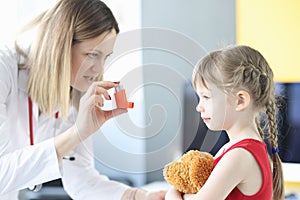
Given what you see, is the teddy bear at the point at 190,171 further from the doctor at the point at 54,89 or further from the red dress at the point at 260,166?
the doctor at the point at 54,89

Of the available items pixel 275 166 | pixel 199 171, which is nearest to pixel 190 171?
pixel 199 171

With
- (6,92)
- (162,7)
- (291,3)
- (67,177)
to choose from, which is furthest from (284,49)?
(6,92)

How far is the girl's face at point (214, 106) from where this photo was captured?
42.7 inches

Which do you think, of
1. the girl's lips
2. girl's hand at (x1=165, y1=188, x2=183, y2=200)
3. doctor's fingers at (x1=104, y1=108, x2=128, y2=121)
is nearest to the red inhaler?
doctor's fingers at (x1=104, y1=108, x2=128, y2=121)

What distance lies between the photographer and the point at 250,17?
2.88 m

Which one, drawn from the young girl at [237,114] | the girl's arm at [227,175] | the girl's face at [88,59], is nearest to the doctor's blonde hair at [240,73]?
the young girl at [237,114]

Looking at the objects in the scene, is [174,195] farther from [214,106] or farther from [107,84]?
[107,84]

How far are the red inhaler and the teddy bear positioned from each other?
0.18m

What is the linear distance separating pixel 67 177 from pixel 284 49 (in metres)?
1.57

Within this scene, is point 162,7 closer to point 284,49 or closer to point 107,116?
point 284,49

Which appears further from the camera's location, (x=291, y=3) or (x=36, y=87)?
(x=291, y=3)

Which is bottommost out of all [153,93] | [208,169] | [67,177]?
[67,177]

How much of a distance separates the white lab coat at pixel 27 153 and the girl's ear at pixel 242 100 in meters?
0.48

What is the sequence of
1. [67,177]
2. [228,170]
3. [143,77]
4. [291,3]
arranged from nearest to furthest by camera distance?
[228,170] < [143,77] < [67,177] < [291,3]
